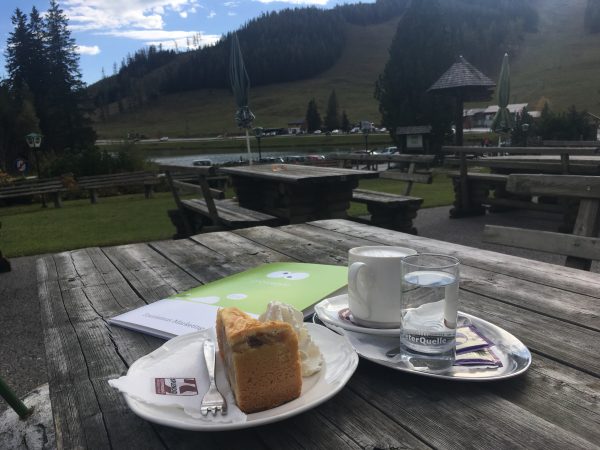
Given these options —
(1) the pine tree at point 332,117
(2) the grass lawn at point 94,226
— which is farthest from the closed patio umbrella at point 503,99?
(1) the pine tree at point 332,117

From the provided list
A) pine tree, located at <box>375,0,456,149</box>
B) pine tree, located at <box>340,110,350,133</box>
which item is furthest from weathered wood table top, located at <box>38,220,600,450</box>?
pine tree, located at <box>340,110,350,133</box>

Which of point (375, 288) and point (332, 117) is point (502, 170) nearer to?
point (375, 288)

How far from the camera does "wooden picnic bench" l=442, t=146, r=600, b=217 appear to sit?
6961 mm

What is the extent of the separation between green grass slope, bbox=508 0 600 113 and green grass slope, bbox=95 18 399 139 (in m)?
29.8

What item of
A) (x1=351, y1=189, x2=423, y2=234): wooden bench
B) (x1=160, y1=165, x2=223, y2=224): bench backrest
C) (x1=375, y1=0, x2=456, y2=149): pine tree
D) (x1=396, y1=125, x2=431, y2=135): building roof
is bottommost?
(x1=351, y1=189, x2=423, y2=234): wooden bench

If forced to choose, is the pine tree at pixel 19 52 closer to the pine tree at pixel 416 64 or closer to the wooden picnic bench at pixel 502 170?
the pine tree at pixel 416 64

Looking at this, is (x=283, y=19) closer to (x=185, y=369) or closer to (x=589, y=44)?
(x=589, y=44)

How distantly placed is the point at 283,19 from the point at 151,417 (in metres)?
156

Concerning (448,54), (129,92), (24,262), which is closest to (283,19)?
(129,92)

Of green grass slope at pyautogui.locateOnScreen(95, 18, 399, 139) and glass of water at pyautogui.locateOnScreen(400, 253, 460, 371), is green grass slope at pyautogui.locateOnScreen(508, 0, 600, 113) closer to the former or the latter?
green grass slope at pyautogui.locateOnScreen(95, 18, 399, 139)

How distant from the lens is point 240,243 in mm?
2459

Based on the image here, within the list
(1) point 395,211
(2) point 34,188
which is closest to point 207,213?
(1) point 395,211

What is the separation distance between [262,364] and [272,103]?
130 m

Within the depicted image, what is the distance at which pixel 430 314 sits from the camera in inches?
37.7
